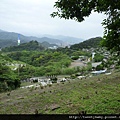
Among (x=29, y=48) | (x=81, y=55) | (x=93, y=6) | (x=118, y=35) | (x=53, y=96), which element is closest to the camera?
(x=118, y=35)

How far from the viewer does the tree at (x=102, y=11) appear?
289cm

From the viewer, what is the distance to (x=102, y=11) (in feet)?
9.95

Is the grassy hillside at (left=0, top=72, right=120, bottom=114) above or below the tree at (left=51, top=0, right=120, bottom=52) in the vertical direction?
below

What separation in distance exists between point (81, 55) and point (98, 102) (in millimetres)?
54334

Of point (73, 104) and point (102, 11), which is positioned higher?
point (102, 11)

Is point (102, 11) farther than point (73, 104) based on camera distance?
No

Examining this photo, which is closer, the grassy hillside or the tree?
the tree

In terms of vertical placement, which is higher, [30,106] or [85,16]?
[85,16]

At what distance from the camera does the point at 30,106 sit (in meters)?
3.91

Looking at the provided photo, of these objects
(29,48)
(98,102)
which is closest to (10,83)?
(98,102)

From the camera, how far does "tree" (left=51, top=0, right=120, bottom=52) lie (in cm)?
289

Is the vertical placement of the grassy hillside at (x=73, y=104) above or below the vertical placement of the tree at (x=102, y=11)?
below

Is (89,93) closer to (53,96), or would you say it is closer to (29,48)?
(53,96)

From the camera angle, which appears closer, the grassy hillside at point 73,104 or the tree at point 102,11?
the tree at point 102,11
